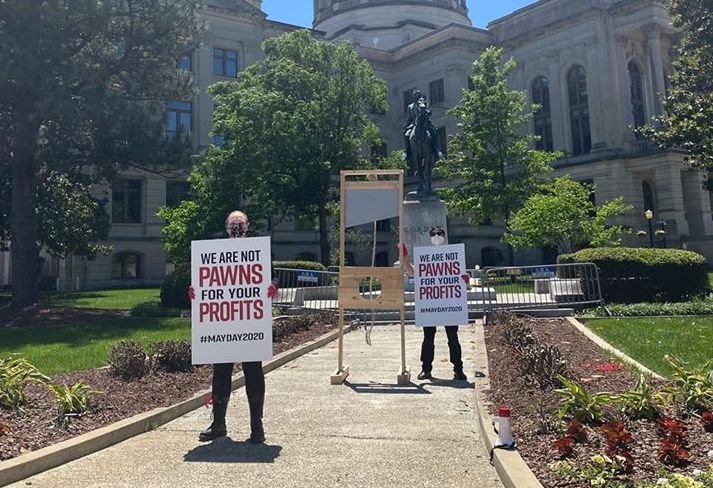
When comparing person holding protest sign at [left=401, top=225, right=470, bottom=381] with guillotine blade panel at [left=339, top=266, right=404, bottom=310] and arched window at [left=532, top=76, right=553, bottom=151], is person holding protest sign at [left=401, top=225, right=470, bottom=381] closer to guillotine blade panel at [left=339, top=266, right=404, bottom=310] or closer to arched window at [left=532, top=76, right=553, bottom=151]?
guillotine blade panel at [left=339, top=266, right=404, bottom=310]

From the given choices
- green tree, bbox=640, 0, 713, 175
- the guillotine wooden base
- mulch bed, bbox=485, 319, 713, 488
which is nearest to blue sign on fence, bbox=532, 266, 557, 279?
green tree, bbox=640, 0, 713, 175

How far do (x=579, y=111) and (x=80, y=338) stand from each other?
1779 inches

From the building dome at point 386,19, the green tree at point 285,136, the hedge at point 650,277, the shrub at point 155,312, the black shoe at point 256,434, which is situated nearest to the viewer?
the black shoe at point 256,434

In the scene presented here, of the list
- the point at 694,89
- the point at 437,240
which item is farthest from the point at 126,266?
the point at 437,240

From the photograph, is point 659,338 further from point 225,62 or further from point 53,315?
point 225,62

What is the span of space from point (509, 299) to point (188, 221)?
20.6m

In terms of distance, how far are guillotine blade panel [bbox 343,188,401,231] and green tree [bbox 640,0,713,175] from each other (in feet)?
46.6

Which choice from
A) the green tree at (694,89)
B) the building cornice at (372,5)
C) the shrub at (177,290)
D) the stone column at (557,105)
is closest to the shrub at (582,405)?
the green tree at (694,89)

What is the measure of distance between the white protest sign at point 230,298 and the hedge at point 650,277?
1412 centimetres

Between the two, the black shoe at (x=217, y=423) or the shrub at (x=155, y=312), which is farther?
the shrub at (x=155, y=312)

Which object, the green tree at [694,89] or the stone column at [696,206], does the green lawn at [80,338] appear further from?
the stone column at [696,206]

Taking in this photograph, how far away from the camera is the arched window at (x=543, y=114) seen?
5222 cm

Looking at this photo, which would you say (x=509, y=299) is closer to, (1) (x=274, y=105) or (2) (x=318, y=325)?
(2) (x=318, y=325)

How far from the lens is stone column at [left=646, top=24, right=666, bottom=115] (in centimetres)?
4722
